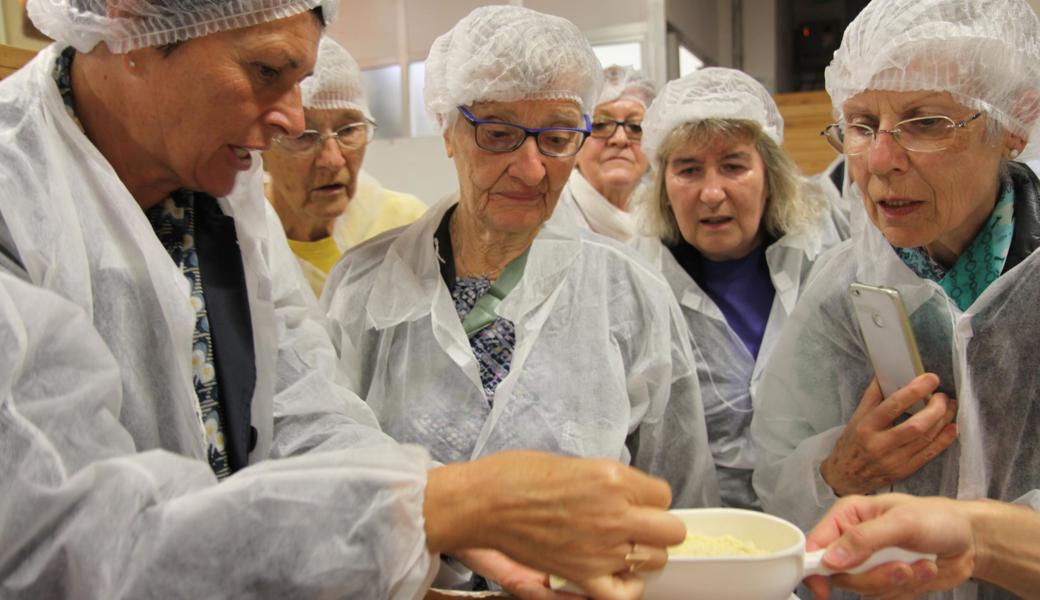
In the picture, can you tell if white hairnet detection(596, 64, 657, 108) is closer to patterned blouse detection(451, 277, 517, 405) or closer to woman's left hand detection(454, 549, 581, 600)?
patterned blouse detection(451, 277, 517, 405)

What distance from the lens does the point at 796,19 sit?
595 cm

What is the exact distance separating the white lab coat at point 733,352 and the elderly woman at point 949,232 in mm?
331

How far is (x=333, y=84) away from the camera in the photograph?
6.97 feet

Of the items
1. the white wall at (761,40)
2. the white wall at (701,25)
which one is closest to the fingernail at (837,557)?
the white wall at (701,25)

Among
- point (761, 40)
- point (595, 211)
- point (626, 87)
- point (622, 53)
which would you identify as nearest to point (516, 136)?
point (595, 211)

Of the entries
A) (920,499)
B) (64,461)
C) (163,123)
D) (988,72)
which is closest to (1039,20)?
(988,72)

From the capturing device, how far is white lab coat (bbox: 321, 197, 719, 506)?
1459mm

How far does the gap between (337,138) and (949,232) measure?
1.46 m

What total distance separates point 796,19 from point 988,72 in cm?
519

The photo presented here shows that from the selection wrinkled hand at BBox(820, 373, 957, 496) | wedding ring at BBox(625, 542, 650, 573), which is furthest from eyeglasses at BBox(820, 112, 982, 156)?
wedding ring at BBox(625, 542, 650, 573)

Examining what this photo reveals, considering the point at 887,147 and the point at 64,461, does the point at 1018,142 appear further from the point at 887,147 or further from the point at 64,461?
the point at 64,461

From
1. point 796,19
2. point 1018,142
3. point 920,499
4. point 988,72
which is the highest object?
point 988,72

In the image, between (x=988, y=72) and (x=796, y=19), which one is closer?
(x=988, y=72)

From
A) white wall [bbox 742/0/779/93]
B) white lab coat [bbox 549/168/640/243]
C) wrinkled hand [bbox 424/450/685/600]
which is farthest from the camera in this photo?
white wall [bbox 742/0/779/93]
